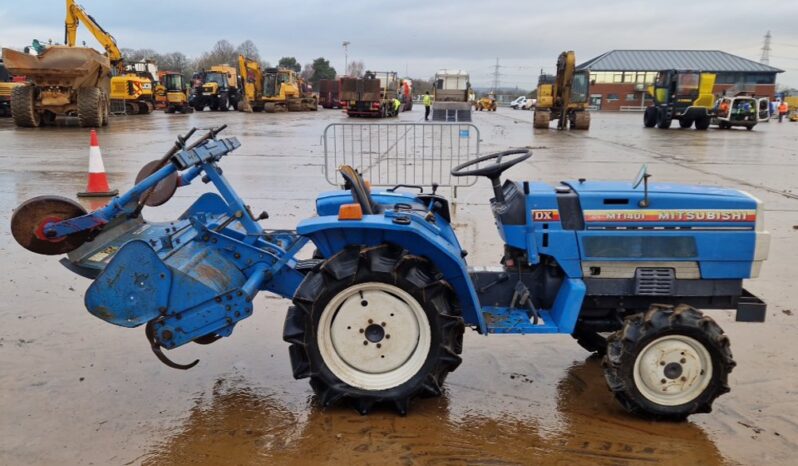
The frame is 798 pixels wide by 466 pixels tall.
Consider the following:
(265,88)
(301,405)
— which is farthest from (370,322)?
(265,88)

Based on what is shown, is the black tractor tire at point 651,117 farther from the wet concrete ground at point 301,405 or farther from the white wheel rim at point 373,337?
the white wheel rim at point 373,337

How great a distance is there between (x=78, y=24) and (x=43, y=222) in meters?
24.9

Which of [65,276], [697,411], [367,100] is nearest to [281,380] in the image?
[697,411]

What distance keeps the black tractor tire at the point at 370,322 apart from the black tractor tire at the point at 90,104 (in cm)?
2091

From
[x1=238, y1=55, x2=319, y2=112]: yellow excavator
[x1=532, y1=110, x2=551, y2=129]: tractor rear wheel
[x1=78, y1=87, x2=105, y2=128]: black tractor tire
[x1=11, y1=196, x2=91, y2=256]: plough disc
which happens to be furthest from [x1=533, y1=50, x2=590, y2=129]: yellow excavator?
[x1=11, y1=196, x2=91, y2=256]: plough disc

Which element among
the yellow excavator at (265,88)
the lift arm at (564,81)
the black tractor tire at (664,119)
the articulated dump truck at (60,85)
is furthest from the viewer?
the yellow excavator at (265,88)

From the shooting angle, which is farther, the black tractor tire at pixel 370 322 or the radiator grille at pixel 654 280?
the radiator grille at pixel 654 280

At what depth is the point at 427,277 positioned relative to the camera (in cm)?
335

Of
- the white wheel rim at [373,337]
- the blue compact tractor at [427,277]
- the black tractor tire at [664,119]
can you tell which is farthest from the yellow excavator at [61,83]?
the black tractor tire at [664,119]

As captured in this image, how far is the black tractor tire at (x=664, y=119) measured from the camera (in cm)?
2856

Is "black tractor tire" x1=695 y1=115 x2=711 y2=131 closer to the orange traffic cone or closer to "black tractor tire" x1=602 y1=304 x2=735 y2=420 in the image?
the orange traffic cone

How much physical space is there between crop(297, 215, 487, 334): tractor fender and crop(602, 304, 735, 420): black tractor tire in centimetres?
70

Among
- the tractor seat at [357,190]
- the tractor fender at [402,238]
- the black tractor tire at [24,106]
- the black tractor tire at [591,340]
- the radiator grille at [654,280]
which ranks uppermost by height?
the black tractor tire at [24,106]

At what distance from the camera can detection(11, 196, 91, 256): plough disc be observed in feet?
11.6
